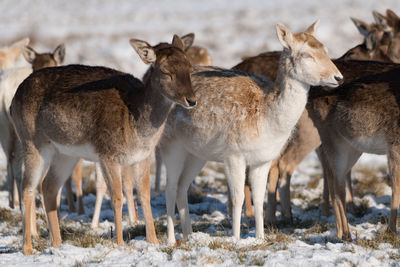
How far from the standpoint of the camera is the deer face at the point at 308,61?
647 centimetres

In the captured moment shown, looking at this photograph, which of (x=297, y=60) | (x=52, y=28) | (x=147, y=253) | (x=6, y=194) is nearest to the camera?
(x=147, y=253)

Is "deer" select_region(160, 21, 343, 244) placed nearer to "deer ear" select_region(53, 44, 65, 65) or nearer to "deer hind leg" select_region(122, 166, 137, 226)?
"deer hind leg" select_region(122, 166, 137, 226)

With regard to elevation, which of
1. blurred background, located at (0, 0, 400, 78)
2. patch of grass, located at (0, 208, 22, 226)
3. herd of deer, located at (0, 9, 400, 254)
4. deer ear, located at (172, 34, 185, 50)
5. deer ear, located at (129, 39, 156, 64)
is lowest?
patch of grass, located at (0, 208, 22, 226)

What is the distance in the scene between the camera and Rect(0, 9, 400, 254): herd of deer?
6.58m

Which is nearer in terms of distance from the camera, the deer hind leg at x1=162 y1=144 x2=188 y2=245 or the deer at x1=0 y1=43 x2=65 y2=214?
the deer hind leg at x1=162 y1=144 x2=188 y2=245

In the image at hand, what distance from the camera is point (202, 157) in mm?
7316

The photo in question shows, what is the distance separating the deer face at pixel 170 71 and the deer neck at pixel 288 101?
1.00 m

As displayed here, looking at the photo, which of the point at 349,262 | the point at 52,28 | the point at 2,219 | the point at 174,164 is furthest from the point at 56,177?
the point at 52,28

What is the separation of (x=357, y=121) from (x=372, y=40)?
2.78 meters

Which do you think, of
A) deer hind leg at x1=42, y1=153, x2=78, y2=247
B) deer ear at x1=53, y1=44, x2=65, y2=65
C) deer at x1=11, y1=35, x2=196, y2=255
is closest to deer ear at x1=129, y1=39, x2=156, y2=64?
deer at x1=11, y1=35, x2=196, y2=255

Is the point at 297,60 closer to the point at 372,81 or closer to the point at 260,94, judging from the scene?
the point at 260,94

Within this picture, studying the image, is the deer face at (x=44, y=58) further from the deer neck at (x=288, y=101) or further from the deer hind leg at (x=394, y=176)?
the deer hind leg at (x=394, y=176)

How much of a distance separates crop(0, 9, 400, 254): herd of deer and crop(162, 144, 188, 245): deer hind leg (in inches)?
0.5

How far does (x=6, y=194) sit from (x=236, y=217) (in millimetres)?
5619
